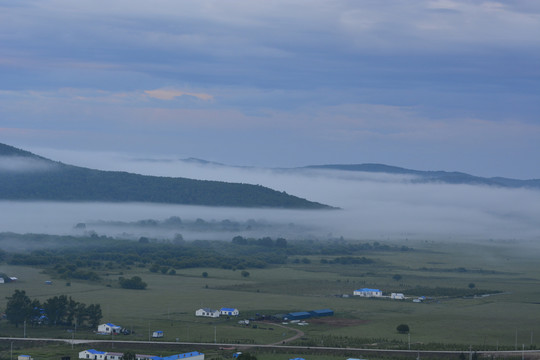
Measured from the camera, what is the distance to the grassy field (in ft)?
245

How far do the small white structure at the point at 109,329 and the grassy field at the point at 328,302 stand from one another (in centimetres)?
135

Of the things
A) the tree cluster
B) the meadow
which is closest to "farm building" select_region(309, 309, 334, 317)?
the meadow

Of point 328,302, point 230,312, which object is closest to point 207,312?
point 230,312

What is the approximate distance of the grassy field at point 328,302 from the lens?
74625 millimetres

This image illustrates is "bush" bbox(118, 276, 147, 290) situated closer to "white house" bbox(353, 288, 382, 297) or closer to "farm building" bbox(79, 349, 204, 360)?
"white house" bbox(353, 288, 382, 297)

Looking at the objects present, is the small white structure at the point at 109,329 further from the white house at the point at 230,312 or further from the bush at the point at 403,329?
the bush at the point at 403,329

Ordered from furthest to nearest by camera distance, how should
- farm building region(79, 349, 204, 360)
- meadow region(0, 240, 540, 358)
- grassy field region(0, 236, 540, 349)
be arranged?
1. grassy field region(0, 236, 540, 349)
2. meadow region(0, 240, 540, 358)
3. farm building region(79, 349, 204, 360)

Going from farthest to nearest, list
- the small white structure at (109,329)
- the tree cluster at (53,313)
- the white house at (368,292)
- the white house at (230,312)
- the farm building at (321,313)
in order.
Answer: the white house at (368,292), the farm building at (321,313), the white house at (230,312), the tree cluster at (53,313), the small white structure at (109,329)

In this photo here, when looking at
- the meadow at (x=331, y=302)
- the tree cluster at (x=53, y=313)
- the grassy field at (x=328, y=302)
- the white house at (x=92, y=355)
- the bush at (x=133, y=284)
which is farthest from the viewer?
the bush at (x=133, y=284)

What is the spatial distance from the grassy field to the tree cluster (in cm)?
138

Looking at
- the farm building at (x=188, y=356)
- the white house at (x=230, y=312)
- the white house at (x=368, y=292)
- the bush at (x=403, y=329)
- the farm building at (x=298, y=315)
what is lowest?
the farm building at (x=188, y=356)

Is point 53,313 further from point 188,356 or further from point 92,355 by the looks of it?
point 188,356

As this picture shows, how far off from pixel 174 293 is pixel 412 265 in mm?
54534

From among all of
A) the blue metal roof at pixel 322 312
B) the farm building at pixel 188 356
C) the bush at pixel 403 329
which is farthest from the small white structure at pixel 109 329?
the bush at pixel 403 329
